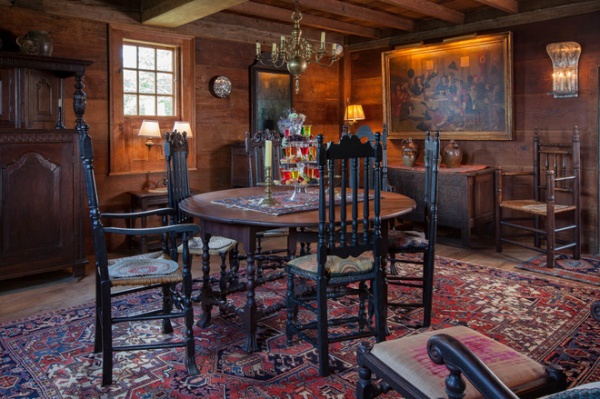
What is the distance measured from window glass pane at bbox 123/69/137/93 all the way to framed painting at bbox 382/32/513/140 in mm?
3013

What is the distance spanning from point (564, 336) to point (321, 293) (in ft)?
4.85

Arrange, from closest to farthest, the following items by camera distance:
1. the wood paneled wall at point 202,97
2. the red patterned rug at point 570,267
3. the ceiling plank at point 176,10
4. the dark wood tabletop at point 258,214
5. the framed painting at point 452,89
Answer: the dark wood tabletop at point 258,214
the red patterned rug at point 570,267
the ceiling plank at point 176,10
the wood paneled wall at point 202,97
the framed painting at point 452,89

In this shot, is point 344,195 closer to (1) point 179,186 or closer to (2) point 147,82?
(1) point 179,186

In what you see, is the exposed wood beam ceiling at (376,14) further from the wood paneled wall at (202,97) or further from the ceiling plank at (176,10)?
the wood paneled wall at (202,97)

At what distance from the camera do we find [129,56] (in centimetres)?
503

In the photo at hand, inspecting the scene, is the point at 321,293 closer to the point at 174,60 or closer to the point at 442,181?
the point at 442,181

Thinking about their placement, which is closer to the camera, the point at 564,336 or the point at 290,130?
the point at 564,336

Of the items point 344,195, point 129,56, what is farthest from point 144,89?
point 344,195

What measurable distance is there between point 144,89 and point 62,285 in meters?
2.17

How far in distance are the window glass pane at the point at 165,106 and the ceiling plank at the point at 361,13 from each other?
1.71 m

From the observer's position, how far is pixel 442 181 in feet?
17.3

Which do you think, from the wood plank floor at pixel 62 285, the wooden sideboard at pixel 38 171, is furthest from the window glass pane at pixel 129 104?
the wood plank floor at pixel 62 285

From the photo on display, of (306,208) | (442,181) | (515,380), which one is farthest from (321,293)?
(442,181)

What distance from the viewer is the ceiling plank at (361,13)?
17.1ft
